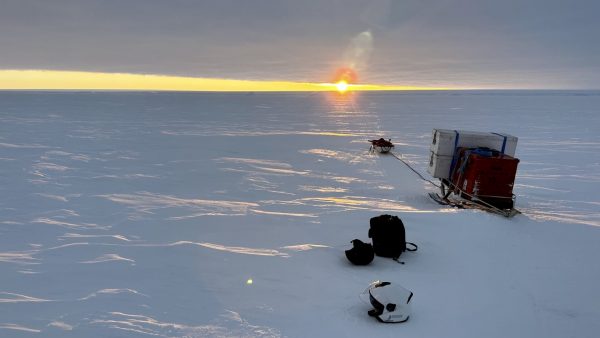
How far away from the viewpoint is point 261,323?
176 inches

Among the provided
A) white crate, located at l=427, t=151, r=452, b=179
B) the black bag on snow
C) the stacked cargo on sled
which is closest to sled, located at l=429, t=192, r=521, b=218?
the stacked cargo on sled

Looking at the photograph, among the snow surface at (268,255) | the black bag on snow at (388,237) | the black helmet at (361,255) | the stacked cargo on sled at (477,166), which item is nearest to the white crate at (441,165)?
the stacked cargo on sled at (477,166)

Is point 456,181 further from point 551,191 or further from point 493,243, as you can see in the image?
point 551,191

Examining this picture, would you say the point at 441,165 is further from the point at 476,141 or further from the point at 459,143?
the point at 476,141

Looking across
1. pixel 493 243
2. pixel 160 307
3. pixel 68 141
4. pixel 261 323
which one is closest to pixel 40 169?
pixel 68 141

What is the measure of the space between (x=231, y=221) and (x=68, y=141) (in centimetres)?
1469

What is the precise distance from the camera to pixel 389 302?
14.8ft

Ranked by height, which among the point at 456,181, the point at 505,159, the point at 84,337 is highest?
the point at 505,159

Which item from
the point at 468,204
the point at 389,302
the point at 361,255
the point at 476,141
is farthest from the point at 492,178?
the point at 389,302

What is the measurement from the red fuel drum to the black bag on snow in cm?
343

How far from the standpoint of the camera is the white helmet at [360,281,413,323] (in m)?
4.48

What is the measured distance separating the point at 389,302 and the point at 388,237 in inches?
70.5

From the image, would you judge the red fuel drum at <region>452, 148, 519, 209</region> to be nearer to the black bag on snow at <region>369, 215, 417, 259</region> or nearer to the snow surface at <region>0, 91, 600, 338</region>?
the snow surface at <region>0, 91, 600, 338</region>

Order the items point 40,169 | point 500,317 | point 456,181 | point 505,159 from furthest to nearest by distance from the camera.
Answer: point 40,169 → point 456,181 → point 505,159 → point 500,317
